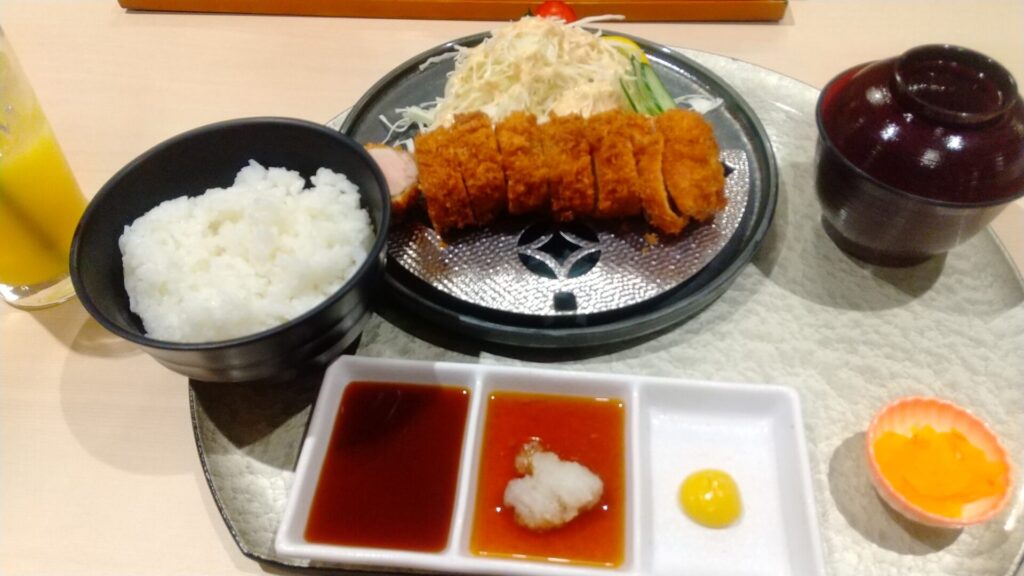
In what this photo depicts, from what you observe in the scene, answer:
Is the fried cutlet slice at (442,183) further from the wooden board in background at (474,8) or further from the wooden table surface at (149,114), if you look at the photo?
the wooden board in background at (474,8)

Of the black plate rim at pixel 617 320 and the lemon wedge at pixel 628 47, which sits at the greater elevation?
the lemon wedge at pixel 628 47

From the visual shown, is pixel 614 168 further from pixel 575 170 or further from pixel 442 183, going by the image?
pixel 442 183

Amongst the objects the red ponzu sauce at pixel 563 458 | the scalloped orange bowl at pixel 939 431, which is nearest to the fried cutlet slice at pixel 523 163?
the red ponzu sauce at pixel 563 458

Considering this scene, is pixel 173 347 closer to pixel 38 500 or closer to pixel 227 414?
pixel 227 414

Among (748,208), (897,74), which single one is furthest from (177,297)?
(897,74)

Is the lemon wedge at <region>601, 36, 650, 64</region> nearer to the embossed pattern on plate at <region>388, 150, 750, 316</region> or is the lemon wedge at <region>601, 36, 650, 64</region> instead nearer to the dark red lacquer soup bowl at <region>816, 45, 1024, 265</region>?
the embossed pattern on plate at <region>388, 150, 750, 316</region>

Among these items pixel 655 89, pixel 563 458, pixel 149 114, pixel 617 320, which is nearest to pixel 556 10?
pixel 655 89
